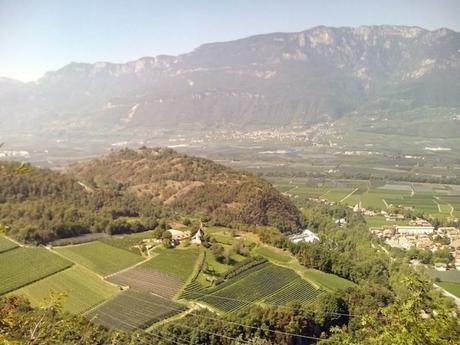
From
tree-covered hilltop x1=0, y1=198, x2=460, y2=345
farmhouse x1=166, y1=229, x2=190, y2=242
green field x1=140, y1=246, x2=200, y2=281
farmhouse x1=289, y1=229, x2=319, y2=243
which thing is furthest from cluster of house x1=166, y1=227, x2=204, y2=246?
farmhouse x1=289, y1=229, x2=319, y2=243

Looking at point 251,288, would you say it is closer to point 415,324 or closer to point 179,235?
point 179,235

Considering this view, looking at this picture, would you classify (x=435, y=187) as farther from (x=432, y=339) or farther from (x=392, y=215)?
(x=432, y=339)

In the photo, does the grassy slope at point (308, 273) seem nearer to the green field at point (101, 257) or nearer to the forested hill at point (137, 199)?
the green field at point (101, 257)

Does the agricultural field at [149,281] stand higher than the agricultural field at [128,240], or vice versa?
the agricultural field at [149,281]

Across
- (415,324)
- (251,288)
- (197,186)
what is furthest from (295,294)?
(197,186)

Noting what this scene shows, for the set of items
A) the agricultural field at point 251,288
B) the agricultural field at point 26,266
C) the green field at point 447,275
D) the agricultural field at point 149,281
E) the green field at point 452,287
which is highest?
the agricultural field at point 26,266

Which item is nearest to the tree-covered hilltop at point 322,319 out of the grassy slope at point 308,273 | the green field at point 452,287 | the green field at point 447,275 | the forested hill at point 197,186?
the grassy slope at point 308,273

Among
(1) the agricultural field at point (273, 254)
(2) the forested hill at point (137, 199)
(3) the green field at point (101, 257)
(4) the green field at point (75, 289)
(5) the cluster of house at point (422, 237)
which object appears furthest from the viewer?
(5) the cluster of house at point (422, 237)
